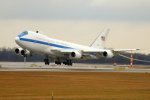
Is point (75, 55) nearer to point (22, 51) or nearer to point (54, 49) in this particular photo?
point (54, 49)

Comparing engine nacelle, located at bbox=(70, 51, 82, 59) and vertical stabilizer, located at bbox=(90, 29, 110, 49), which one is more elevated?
vertical stabilizer, located at bbox=(90, 29, 110, 49)

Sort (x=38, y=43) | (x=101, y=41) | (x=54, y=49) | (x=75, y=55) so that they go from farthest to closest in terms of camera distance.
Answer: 1. (x=101, y=41)
2. (x=75, y=55)
3. (x=54, y=49)
4. (x=38, y=43)

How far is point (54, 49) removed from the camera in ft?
277

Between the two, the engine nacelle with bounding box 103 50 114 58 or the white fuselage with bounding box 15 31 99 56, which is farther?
the engine nacelle with bounding box 103 50 114 58

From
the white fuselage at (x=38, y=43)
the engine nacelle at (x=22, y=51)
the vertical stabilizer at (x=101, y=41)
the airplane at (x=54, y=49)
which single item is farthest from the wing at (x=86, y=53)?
the vertical stabilizer at (x=101, y=41)

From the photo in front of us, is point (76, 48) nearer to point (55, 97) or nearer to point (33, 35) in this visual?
point (33, 35)

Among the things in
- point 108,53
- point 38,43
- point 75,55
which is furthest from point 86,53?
point 38,43

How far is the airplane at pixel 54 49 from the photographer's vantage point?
80.3 m

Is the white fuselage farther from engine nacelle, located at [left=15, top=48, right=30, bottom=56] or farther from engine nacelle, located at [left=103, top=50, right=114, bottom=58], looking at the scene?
engine nacelle, located at [left=103, top=50, right=114, bottom=58]

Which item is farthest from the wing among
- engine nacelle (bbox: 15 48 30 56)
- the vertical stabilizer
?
the vertical stabilizer

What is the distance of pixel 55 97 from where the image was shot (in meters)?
29.9

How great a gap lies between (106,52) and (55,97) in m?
55.9

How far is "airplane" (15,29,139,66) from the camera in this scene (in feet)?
263

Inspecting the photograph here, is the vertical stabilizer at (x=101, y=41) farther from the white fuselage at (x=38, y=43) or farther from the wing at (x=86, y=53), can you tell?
the white fuselage at (x=38, y=43)
